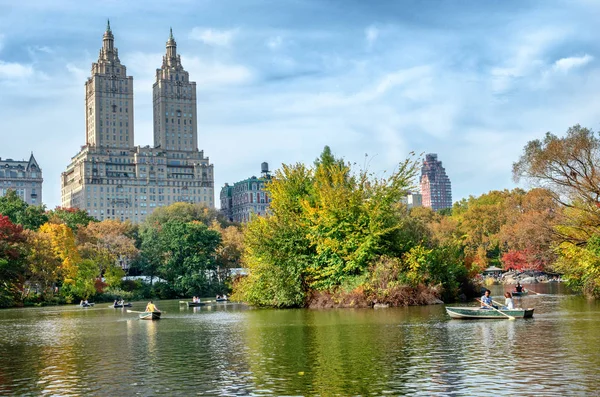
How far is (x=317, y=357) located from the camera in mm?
28453

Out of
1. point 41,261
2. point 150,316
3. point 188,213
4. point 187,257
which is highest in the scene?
Result: point 188,213

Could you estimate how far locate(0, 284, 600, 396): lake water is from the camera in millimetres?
22312

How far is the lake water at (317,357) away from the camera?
22.3 metres

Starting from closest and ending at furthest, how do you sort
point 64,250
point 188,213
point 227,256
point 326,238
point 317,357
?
point 317,357
point 326,238
point 64,250
point 227,256
point 188,213

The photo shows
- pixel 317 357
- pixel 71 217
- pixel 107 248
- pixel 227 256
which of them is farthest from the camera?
pixel 71 217

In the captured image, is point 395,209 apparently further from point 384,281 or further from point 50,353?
point 50,353

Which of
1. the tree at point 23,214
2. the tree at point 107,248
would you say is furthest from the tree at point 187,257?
the tree at point 23,214

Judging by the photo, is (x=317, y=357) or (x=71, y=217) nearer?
(x=317, y=357)

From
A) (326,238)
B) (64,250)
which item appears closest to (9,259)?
(64,250)

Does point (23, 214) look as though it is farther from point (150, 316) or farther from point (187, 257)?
point (150, 316)

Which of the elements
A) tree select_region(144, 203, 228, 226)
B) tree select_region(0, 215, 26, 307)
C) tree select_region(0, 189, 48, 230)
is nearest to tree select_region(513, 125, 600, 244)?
tree select_region(0, 215, 26, 307)

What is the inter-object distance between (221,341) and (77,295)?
5934 cm

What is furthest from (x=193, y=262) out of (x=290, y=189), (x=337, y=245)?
(x=337, y=245)

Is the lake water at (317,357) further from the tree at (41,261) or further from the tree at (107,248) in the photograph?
the tree at (107,248)
